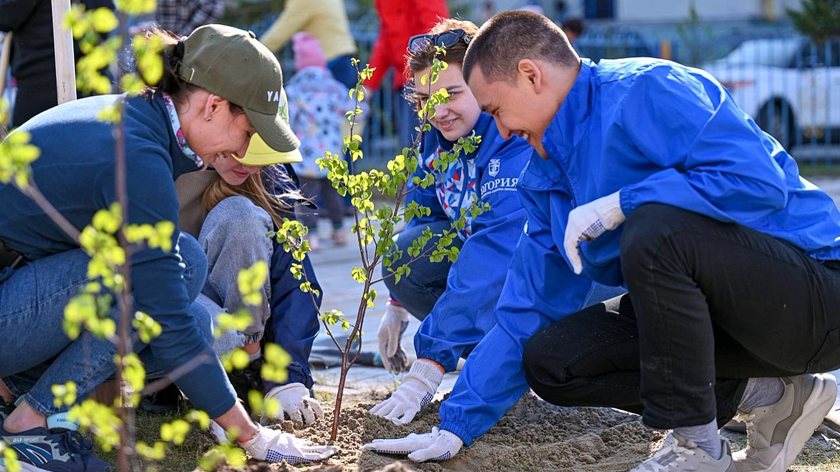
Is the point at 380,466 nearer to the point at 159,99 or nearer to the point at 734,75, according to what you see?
the point at 159,99

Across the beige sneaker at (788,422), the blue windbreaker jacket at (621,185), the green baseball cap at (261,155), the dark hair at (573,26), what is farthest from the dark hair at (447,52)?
the dark hair at (573,26)

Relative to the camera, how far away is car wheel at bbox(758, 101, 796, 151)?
38.4ft

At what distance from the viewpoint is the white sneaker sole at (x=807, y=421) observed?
2.77 m

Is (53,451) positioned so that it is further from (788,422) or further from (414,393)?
(788,422)

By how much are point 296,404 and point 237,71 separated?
1141 millimetres

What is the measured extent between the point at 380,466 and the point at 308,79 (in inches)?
201

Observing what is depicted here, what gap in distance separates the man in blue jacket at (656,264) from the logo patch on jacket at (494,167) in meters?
0.46

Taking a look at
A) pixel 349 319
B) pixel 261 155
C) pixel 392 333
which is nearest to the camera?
pixel 261 155

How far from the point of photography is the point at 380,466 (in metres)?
2.77

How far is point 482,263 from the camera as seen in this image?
3268mm

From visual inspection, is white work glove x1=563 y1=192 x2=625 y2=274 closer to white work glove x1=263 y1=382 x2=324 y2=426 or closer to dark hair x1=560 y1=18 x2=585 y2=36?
white work glove x1=263 y1=382 x2=324 y2=426

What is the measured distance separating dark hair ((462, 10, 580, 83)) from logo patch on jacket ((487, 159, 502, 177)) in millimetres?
661

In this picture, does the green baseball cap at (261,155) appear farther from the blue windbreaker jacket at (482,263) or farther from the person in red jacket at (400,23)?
the person in red jacket at (400,23)

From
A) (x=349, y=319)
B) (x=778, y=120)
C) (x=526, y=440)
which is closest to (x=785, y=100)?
(x=778, y=120)
